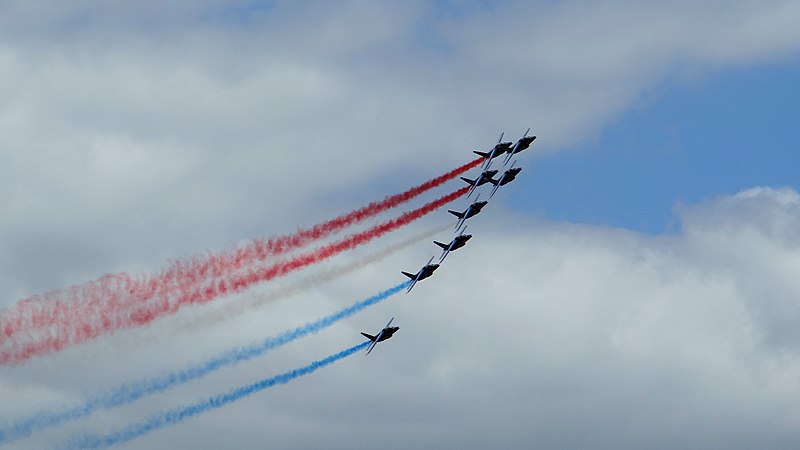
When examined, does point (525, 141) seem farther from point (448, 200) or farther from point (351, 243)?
point (351, 243)

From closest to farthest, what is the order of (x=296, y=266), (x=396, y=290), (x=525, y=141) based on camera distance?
1. (x=296, y=266)
2. (x=396, y=290)
3. (x=525, y=141)

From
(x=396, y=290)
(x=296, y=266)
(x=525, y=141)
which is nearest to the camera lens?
(x=296, y=266)

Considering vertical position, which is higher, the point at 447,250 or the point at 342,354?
the point at 447,250

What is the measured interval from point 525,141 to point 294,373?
114 feet

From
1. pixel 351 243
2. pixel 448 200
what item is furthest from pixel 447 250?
pixel 351 243

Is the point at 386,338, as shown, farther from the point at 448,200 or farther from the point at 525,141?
the point at 525,141

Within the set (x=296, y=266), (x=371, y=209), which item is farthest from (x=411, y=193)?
(x=296, y=266)

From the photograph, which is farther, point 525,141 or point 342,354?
point 525,141

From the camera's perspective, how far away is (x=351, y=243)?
127 metres

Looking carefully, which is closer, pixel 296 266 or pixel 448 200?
pixel 296 266

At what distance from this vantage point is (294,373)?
12531 centimetres

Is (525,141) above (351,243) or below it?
above

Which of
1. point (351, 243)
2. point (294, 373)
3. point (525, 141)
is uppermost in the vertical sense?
point (525, 141)

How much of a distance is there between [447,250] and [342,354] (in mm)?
16248
